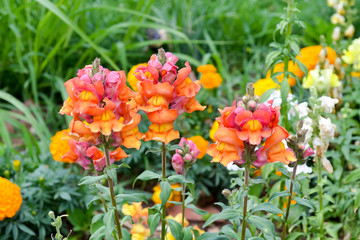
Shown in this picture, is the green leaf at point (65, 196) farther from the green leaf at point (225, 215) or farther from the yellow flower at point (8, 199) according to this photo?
the green leaf at point (225, 215)

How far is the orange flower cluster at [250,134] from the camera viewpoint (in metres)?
1.38

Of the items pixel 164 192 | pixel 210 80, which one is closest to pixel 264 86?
pixel 210 80

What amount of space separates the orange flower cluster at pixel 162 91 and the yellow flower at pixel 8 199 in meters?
0.95

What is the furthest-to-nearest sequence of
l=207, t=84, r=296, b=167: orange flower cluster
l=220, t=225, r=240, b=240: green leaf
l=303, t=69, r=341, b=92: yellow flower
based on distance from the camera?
l=303, t=69, r=341, b=92: yellow flower, l=220, t=225, r=240, b=240: green leaf, l=207, t=84, r=296, b=167: orange flower cluster

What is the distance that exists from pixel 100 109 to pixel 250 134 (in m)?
0.47

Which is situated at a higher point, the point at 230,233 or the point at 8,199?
the point at 230,233

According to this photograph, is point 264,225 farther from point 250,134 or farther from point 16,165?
point 16,165

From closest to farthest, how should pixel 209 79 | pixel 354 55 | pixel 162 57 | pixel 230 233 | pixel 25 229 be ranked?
1. pixel 162 57
2. pixel 230 233
3. pixel 25 229
4. pixel 354 55
5. pixel 209 79

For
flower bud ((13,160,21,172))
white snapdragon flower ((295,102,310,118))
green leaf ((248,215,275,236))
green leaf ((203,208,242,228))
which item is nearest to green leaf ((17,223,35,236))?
flower bud ((13,160,21,172))

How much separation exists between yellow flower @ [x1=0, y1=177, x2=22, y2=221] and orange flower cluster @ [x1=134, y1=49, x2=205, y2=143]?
951mm

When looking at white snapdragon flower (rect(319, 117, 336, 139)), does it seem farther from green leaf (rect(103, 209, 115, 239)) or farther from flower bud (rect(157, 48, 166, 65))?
green leaf (rect(103, 209, 115, 239))

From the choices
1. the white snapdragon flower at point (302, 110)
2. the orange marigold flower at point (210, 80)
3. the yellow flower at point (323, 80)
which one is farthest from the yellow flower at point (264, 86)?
the white snapdragon flower at point (302, 110)

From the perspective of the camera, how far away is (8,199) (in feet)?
7.00

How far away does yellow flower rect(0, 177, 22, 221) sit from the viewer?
83.4 inches
